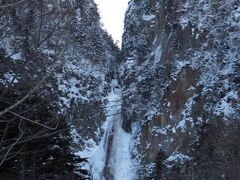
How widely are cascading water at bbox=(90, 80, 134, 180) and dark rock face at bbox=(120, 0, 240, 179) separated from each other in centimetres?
82

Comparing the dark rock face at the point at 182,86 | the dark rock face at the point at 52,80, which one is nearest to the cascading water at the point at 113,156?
the dark rock face at the point at 182,86

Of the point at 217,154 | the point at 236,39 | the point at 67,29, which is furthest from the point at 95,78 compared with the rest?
the point at 67,29

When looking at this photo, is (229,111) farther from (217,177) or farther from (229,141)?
(217,177)

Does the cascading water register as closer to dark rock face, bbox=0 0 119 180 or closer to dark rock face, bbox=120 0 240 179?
dark rock face, bbox=120 0 240 179

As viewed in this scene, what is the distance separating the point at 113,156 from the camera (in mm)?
33812

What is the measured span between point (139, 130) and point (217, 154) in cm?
1255

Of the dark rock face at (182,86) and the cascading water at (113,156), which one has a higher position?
the dark rock face at (182,86)

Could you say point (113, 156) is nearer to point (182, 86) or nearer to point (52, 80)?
point (182, 86)

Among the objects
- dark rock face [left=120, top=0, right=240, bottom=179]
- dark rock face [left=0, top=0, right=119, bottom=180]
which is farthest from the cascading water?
dark rock face [left=0, top=0, right=119, bottom=180]

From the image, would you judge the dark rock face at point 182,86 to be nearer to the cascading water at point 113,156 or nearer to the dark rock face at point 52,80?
the cascading water at point 113,156

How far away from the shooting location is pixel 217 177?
20.2 meters

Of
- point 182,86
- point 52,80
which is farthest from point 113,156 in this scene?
point 52,80

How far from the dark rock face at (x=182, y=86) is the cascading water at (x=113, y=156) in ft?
2.68

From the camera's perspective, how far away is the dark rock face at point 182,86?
97.6 ft
